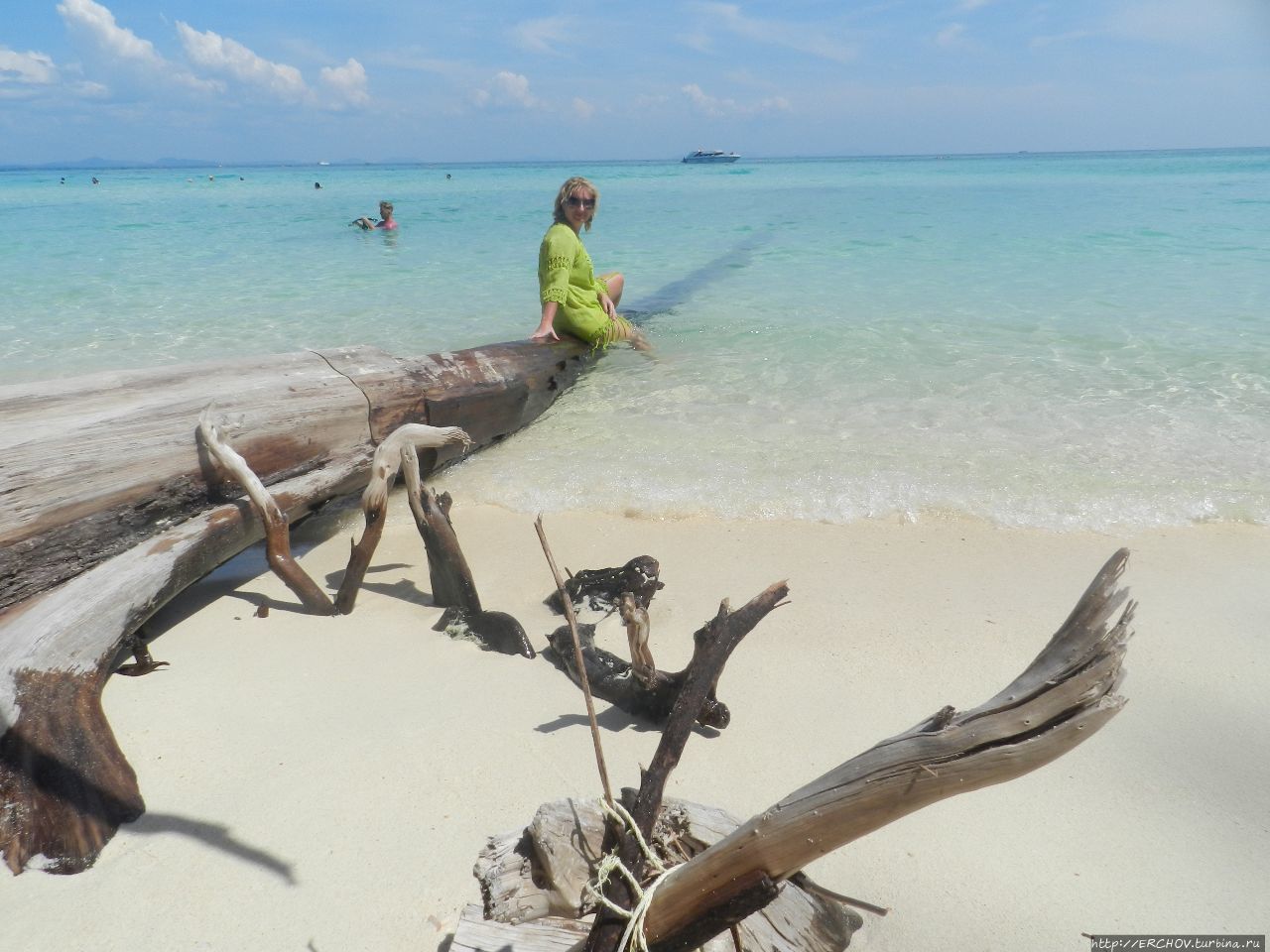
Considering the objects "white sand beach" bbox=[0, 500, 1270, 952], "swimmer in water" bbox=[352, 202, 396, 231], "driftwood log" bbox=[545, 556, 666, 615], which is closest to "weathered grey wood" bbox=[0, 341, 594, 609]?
"white sand beach" bbox=[0, 500, 1270, 952]

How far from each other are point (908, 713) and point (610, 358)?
525 cm

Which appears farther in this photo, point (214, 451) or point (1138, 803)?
point (214, 451)

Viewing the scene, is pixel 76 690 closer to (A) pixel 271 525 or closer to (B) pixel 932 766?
(A) pixel 271 525

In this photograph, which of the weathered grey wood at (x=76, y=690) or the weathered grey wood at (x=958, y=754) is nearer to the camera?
the weathered grey wood at (x=958, y=754)

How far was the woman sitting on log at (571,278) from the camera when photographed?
6578 millimetres

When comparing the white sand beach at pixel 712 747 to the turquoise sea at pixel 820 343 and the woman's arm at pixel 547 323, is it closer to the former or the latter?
the turquoise sea at pixel 820 343

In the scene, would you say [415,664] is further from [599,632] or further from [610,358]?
[610,358]

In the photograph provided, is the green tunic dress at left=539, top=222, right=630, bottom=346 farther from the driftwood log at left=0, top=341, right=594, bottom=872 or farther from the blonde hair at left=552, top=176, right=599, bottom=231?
the driftwood log at left=0, top=341, right=594, bottom=872

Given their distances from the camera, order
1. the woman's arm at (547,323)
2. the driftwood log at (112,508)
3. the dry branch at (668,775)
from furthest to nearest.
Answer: the woman's arm at (547,323) < the driftwood log at (112,508) < the dry branch at (668,775)

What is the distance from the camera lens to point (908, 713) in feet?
9.29

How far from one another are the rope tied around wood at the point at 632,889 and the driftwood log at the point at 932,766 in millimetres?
27

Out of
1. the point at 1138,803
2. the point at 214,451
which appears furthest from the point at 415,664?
the point at 1138,803

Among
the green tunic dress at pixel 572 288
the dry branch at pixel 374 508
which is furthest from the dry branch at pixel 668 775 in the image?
the green tunic dress at pixel 572 288

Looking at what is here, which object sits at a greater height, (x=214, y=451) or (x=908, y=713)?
(x=214, y=451)
